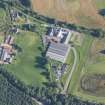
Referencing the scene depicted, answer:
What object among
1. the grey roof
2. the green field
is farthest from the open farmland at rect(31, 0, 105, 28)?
the grey roof

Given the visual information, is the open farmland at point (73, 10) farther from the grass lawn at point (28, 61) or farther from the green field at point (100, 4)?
the grass lawn at point (28, 61)

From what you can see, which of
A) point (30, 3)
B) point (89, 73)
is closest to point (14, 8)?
point (30, 3)

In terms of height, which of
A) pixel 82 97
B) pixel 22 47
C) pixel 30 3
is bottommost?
pixel 82 97

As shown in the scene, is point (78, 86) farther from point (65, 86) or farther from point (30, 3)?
point (30, 3)

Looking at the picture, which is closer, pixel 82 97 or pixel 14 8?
pixel 82 97

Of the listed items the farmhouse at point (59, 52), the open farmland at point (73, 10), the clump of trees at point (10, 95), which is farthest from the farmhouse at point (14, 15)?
the clump of trees at point (10, 95)

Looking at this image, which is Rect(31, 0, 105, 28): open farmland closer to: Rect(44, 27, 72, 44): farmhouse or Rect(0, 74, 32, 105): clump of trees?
Rect(44, 27, 72, 44): farmhouse

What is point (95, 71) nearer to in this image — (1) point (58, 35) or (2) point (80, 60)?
(2) point (80, 60)
